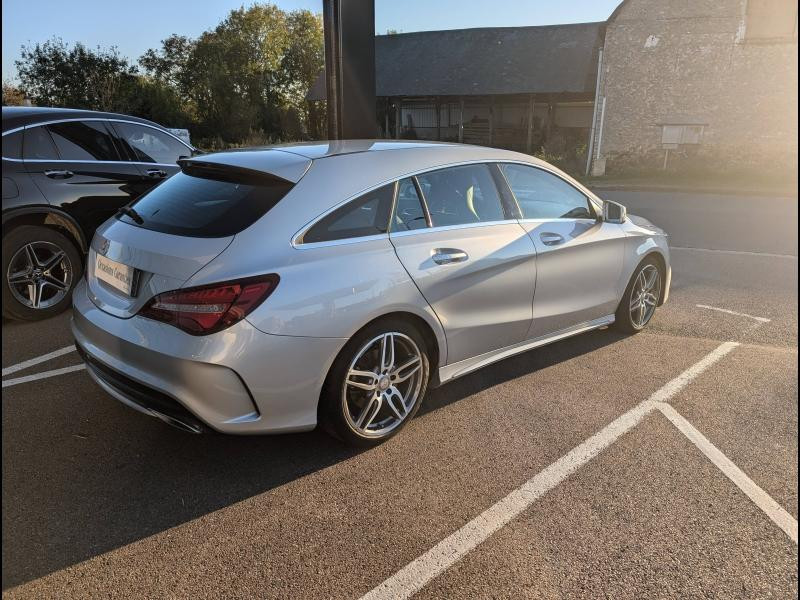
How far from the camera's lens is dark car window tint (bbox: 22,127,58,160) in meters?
4.97

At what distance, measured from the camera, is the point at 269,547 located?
2432 mm

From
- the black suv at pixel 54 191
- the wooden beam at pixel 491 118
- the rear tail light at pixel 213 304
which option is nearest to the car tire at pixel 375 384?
the rear tail light at pixel 213 304

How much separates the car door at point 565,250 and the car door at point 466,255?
6.2 inches

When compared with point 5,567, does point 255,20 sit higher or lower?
higher

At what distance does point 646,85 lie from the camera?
24531 mm

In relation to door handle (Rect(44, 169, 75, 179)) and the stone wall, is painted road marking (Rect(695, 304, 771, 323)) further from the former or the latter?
the stone wall

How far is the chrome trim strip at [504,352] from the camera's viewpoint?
3518 millimetres

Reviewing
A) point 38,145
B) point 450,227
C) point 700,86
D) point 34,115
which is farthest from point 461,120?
point 450,227

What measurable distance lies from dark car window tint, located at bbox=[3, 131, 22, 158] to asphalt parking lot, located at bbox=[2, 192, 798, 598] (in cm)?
170

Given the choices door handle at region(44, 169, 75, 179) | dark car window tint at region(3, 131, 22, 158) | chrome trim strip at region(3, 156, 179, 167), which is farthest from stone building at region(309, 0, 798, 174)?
dark car window tint at region(3, 131, 22, 158)

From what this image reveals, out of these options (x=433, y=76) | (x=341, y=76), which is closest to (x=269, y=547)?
(x=341, y=76)

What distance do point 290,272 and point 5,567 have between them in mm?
1607

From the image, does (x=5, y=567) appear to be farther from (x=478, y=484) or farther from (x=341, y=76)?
(x=341, y=76)

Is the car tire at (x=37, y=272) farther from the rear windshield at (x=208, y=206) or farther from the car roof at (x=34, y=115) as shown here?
the rear windshield at (x=208, y=206)
